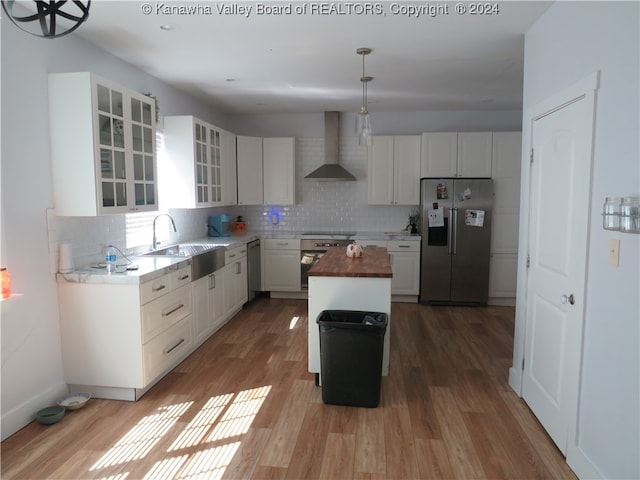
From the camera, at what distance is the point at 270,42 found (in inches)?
132

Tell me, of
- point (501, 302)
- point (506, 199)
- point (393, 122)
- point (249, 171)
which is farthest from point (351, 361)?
point (393, 122)

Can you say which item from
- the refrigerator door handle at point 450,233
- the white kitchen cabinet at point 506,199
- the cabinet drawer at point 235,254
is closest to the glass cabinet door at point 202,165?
the cabinet drawer at point 235,254

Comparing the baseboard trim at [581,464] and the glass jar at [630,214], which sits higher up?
the glass jar at [630,214]

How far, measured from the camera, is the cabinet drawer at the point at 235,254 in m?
4.80

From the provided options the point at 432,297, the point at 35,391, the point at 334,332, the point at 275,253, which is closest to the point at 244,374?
the point at 334,332

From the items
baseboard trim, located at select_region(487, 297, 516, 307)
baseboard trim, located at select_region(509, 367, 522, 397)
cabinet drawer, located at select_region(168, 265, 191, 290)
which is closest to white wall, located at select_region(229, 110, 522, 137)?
baseboard trim, located at select_region(487, 297, 516, 307)

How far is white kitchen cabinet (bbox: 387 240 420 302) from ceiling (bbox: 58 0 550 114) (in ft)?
6.21

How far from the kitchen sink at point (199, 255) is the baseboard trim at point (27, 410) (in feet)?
4.38

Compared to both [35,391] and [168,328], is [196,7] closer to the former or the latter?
[168,328]

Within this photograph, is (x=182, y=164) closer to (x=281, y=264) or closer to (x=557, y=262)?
(x=281, y=264)

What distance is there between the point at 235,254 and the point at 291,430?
270 centimetres

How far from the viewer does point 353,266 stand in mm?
3438

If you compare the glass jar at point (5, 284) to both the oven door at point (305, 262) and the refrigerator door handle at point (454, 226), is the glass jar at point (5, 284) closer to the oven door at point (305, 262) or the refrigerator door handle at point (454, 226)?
the oven door at point (305, 262)

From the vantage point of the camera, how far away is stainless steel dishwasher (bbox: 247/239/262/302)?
5641mm
